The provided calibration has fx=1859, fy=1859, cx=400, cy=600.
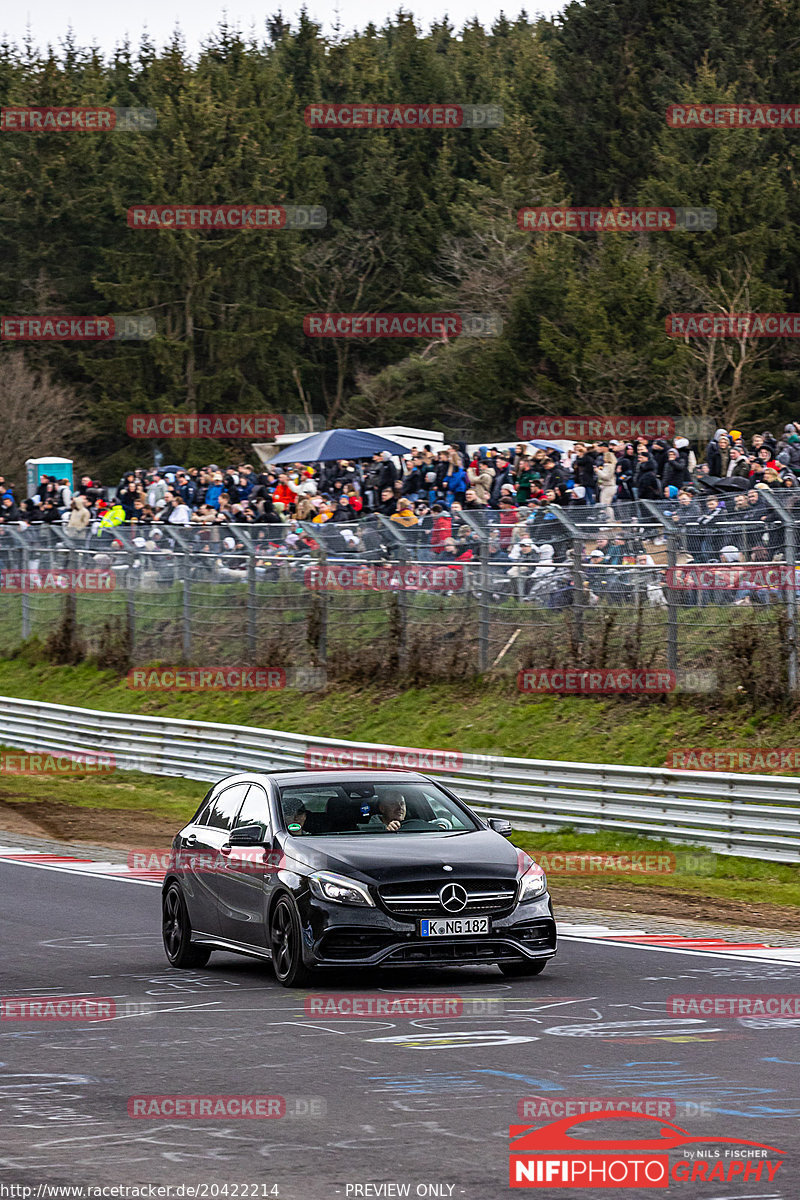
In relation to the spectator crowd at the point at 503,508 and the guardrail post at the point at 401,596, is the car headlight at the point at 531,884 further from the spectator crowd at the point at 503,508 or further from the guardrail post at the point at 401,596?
the guardrail post at the point at 401,596

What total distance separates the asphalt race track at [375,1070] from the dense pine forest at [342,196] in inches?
1891

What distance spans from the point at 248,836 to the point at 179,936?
3.68 feet

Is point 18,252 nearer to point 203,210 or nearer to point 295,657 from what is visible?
point 203,210

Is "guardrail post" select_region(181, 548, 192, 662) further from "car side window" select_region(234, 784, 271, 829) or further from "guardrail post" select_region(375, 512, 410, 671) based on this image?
"car side window" select_region(234, 784, 271, 829)

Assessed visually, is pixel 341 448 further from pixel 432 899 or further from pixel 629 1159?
pixel 629 1159

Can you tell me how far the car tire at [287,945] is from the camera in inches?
441

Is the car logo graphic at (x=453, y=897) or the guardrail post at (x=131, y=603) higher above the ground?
the car logo graphic at (x=453, y=897)

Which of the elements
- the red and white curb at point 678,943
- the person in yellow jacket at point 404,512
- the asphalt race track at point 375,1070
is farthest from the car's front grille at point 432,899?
the person in yellow jacket at point 404,512

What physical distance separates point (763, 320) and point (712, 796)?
38190 millimetres

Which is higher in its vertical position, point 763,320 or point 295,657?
point 763,320

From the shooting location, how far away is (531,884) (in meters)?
11.5

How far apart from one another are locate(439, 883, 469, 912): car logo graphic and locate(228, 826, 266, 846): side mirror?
143 cm

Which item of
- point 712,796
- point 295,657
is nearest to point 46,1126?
point 712,796

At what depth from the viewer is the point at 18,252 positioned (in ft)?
268
